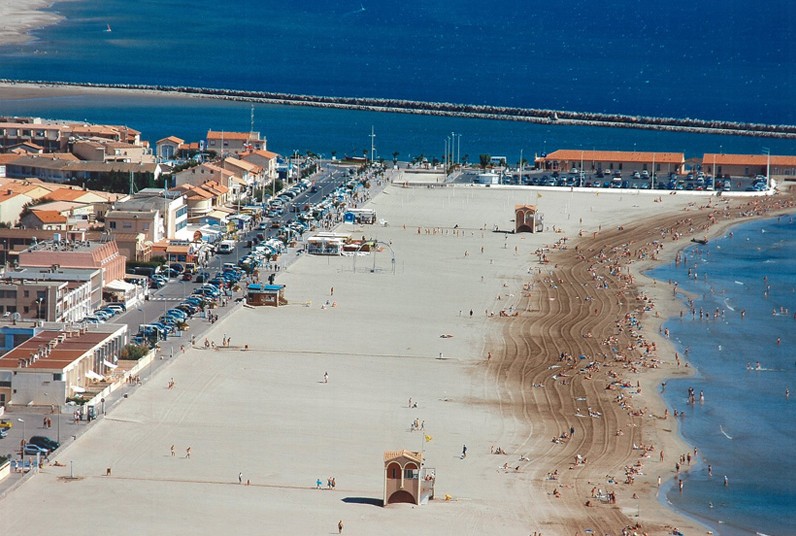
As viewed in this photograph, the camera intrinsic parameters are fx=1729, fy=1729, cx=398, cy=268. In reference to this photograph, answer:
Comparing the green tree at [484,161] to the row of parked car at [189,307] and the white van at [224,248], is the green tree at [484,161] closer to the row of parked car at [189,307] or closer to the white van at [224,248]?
the white van at [224,248]

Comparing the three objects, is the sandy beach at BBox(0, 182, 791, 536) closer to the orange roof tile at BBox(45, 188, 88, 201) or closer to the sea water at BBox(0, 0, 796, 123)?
the orange roof tile at BBox(45, 188, 88, 201)

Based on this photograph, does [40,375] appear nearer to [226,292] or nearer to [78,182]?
[226,292]

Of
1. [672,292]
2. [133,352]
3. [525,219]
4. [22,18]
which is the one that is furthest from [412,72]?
[133,352]

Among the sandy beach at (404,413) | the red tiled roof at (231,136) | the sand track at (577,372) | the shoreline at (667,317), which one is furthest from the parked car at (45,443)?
the red tiled roof at (231,136)

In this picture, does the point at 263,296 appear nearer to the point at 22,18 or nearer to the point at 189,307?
the point at 189,307

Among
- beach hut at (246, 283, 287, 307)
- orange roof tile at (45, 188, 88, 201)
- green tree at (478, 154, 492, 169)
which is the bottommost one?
beach hut at (246, 283, 287, 307)

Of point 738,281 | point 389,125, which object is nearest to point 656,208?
point 738,281

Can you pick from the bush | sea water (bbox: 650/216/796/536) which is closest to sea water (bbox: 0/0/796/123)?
sea water (bbox: 650/216/796/536)
